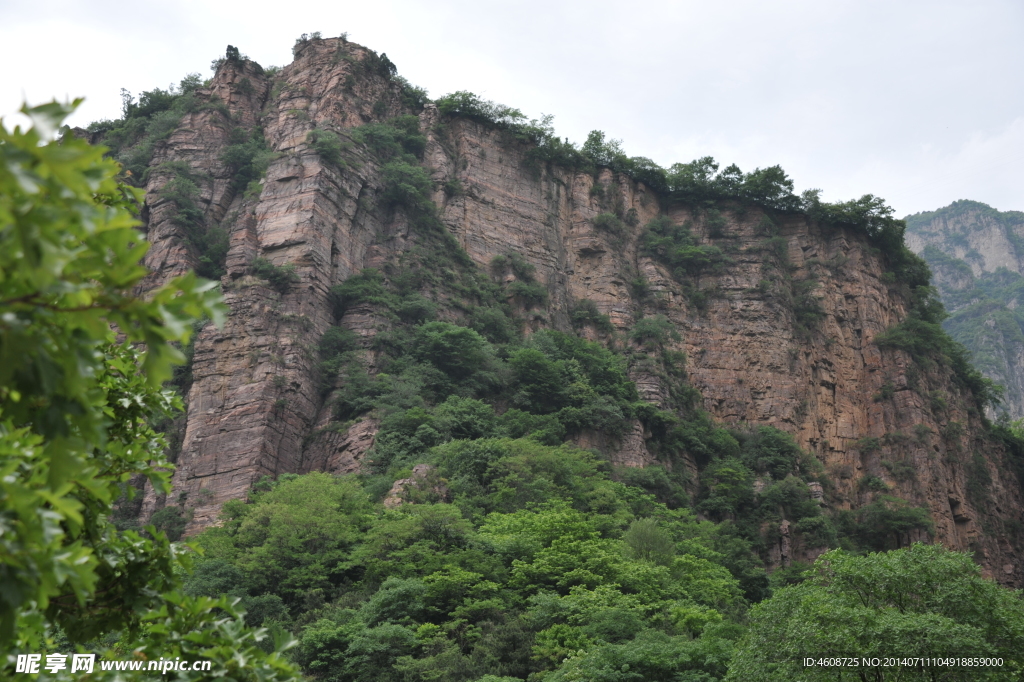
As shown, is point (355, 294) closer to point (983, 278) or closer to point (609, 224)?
point (609, 224)

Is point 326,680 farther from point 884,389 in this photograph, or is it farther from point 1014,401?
point 1014,401

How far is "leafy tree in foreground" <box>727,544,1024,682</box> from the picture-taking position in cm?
1572

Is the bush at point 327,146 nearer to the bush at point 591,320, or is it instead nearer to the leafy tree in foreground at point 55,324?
the bush at point 591,320

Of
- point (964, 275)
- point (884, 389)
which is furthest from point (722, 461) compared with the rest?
point (964, 275)

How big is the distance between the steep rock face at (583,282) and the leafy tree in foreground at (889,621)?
21219 mm

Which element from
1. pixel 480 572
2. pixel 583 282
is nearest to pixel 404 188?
pixel 583 282

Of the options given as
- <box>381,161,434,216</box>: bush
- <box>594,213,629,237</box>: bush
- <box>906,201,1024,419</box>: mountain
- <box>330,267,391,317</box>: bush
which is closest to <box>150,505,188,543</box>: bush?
<box>330,267,391,317</box>: bush

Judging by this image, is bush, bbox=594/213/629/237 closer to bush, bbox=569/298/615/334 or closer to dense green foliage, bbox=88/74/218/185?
bush, bbox=569/298/615/334

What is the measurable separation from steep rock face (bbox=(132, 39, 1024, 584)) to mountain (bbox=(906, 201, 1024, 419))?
91.6 ft

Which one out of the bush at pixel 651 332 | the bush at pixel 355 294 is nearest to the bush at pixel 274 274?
the bush at pixel 355 294

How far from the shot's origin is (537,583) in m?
26.5

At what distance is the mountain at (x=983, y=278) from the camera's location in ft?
338

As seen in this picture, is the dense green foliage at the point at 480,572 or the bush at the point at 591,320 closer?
the dense green foliage at the point at 480,572

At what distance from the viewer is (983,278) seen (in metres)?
137
